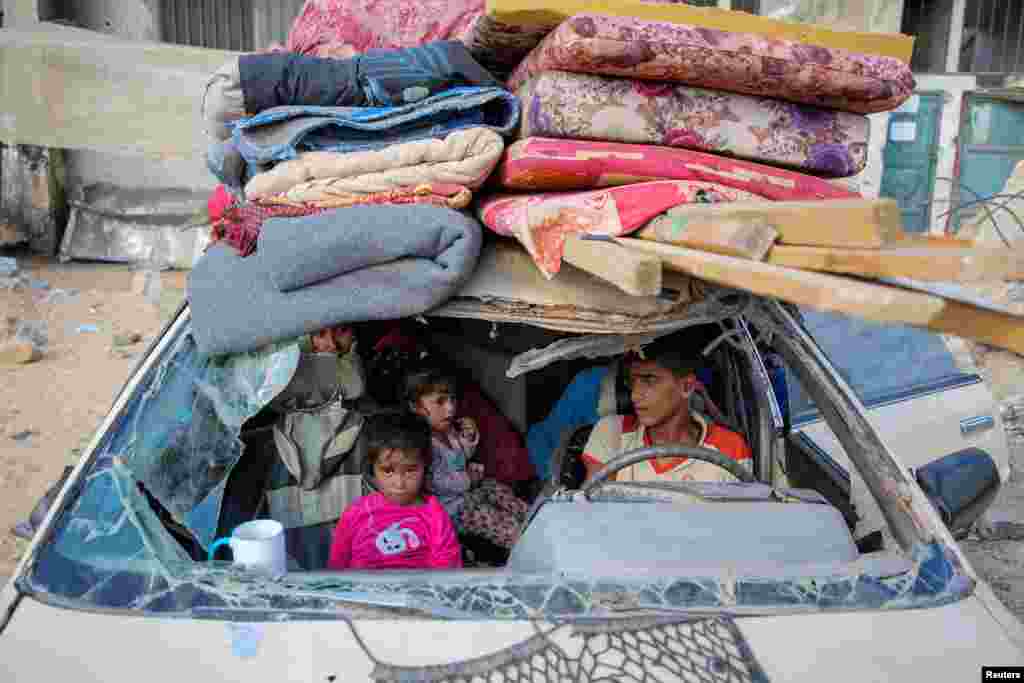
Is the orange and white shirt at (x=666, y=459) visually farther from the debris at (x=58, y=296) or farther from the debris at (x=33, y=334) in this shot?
the debris at (x=58, y=296)

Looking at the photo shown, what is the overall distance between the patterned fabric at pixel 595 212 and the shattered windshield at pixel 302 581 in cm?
64

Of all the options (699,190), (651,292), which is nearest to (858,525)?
(699,190)

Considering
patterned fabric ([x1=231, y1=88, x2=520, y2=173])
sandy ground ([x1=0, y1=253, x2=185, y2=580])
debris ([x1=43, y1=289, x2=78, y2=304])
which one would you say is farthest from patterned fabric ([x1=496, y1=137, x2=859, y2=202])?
debris ([x1=43, y1=289, x2=78, y2=304])

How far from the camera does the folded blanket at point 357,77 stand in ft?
8.69

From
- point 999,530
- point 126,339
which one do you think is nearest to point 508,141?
point 999,530

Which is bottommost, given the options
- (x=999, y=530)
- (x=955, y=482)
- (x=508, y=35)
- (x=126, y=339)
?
(x=999, y=530)

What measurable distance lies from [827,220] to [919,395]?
320 cm

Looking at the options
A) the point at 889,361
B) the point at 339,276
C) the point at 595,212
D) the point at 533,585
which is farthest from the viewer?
the point at 889,361

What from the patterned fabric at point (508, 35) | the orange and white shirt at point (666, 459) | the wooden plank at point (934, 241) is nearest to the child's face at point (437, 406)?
the orange and white shirt at point (666, 459)

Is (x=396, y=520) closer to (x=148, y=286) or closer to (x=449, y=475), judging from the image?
(x=449, y=475)

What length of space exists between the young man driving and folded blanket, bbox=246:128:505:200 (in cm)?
85

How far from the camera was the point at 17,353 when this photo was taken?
22.0 ft

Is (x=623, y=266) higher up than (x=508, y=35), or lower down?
lower down

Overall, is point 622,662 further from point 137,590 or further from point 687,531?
point 137,590
